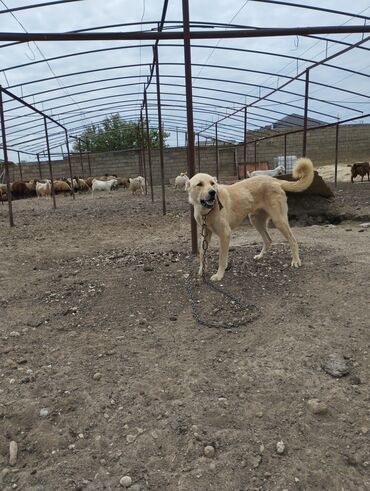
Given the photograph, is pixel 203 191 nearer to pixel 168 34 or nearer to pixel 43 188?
pixel 168 34

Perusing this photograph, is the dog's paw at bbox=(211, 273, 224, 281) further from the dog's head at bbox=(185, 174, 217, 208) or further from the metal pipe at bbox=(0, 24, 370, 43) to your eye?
the metal pipe at bbox=(0, 24, 370, 43)

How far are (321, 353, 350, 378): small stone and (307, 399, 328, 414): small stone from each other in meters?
0.36

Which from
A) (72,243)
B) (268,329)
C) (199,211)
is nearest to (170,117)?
(72,243)

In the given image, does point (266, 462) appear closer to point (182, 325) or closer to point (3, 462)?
point (3, 462)

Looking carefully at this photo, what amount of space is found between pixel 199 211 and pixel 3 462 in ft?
10.5

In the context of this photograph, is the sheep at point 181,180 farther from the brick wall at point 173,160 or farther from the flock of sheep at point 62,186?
the brick wall at point 173,160

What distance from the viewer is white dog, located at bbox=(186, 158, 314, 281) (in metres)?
4.65

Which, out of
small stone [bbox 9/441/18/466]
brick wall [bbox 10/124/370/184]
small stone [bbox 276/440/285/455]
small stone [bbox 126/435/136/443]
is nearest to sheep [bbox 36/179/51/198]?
brick wall [bbox 10/124/370/184]

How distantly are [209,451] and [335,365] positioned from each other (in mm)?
1171

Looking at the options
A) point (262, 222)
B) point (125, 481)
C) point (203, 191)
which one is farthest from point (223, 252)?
point (125, 481)

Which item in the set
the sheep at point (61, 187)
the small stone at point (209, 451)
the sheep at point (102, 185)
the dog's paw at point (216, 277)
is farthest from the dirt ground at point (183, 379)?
the sheep at point (61, 187)

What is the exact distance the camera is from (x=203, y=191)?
174 inches

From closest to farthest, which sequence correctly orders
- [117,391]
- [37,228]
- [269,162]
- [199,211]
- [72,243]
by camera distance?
1. [117,391]
2. [199,211]
3. [72,243]
4. [37,228]
5. [269,162]

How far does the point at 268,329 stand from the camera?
342 centimetres
